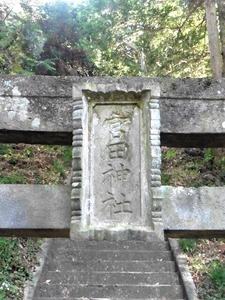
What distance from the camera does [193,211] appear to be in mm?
3576

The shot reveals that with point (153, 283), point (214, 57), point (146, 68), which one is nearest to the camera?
point (153, 283)

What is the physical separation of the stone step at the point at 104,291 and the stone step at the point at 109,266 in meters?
0.51

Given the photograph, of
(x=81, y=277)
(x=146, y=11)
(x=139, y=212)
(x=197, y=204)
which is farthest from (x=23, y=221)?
(x=146, y=11)

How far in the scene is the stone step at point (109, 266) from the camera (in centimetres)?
754

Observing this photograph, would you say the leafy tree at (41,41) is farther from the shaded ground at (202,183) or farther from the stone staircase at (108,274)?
the stone staircase at (108,274)

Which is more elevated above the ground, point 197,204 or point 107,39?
point 107,39

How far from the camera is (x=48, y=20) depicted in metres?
14.4

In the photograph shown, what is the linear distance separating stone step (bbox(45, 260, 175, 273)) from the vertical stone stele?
14.4 ft

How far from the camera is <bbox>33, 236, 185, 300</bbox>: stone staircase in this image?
6883 millimetres

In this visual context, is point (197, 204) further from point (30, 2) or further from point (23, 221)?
point (30, 2)

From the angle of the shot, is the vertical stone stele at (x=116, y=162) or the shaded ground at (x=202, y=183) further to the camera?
the shaded ground at (x=202, y=183)

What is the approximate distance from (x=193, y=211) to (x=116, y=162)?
26.6 inches

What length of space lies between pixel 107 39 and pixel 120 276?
23.0 ft

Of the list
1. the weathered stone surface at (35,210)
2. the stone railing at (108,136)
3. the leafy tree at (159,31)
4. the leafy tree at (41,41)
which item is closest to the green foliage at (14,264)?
the weathered stone surface at (35,210)
